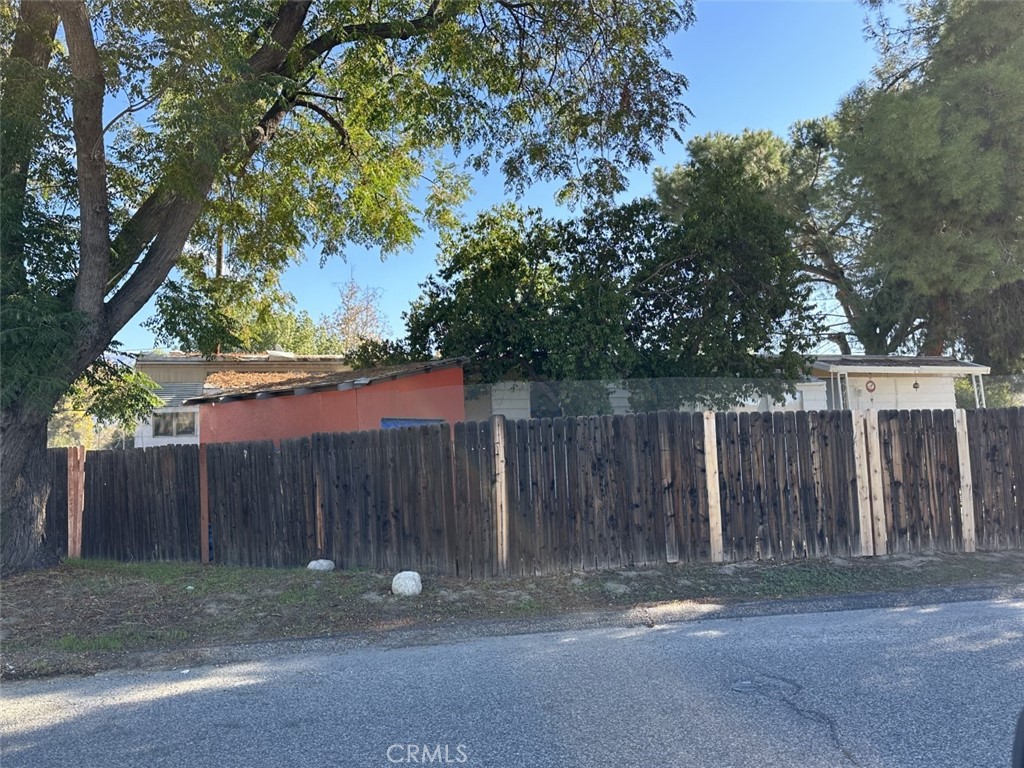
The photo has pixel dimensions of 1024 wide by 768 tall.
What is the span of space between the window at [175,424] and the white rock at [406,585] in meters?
14.6

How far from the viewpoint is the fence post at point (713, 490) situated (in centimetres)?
998

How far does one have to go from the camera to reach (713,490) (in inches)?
396

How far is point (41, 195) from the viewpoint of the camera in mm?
11148

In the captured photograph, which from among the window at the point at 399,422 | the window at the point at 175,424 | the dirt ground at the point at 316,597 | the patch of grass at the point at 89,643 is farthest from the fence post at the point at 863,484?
the window at the point at 175,424

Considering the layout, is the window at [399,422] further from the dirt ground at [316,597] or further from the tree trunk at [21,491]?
the tree trunk at [21,491]

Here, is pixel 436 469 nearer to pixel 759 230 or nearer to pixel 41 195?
pixel 41 195

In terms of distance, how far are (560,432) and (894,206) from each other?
11635 millimetres

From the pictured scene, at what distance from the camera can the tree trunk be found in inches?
395

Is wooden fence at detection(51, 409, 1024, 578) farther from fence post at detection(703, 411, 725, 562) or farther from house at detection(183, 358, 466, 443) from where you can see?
house at detection(183, 358, 466, 443)

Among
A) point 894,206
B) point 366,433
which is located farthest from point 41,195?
point 894,206

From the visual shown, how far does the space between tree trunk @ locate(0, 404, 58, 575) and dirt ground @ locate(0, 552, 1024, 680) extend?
0.34 meters

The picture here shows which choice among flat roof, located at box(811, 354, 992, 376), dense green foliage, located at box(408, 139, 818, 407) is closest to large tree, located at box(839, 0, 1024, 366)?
flat roof, located at box(811, 354, 992, 376)

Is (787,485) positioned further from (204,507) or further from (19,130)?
(19,130)

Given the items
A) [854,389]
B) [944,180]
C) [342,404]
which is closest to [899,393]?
[854,389]
